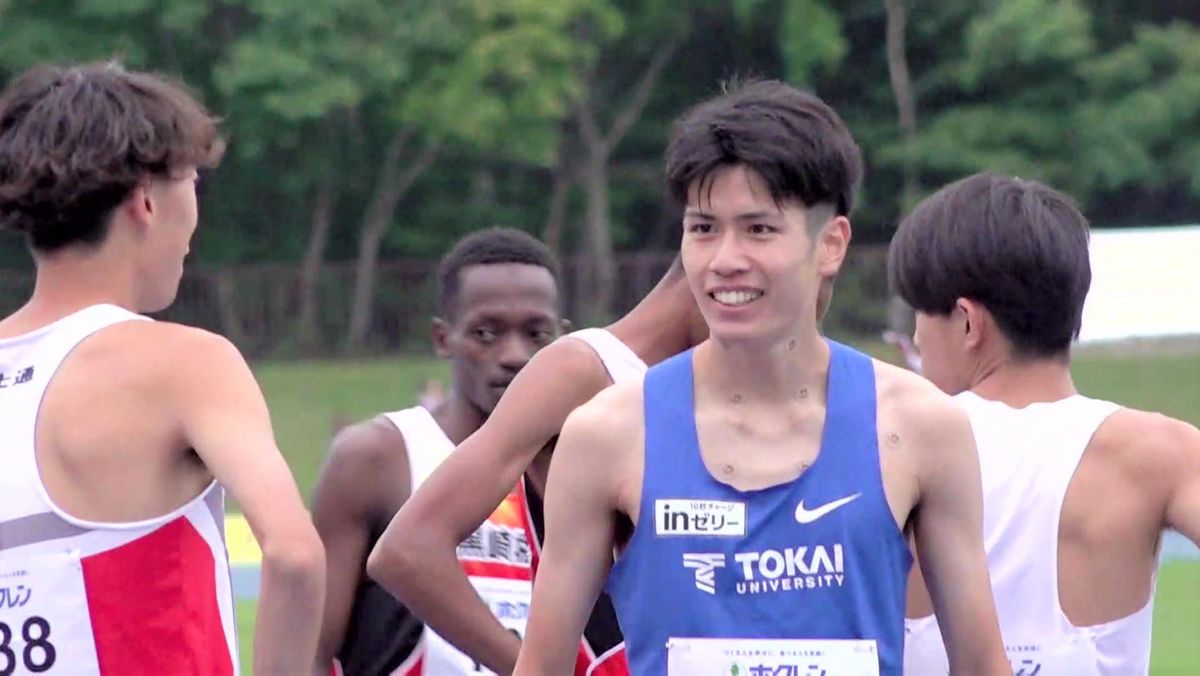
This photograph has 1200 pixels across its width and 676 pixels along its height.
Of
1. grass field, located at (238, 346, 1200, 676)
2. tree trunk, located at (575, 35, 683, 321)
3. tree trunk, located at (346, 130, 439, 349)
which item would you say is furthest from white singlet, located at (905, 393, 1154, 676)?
tree trunk, located at (346, 130, 439, 349)

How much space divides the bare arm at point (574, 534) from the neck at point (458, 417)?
1.59 metres

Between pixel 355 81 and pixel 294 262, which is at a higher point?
pixel 355 81

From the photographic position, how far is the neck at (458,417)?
4.74 metres

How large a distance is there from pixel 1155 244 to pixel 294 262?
48.1 feet

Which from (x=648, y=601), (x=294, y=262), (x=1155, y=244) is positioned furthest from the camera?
(x=294, y=262)

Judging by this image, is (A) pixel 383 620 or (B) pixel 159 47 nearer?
(A) pixel 383 620

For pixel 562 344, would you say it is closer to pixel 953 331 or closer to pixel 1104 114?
pixel 953 331

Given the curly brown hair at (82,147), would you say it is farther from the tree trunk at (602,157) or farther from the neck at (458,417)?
the tree trunk at (602,157)

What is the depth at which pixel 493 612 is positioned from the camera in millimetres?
4367

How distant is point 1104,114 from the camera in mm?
36156

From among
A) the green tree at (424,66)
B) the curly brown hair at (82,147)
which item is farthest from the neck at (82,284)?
the green tree at (424,66)

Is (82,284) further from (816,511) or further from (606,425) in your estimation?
(816,511)

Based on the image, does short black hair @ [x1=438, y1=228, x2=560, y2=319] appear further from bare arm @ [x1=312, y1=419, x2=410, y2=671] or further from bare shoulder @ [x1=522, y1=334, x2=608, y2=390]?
bare shoulder @ [x1=522, y1=334, x2=608, y2=390]

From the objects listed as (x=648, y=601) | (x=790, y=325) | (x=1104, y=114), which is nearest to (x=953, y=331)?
(x=790, y=325)
